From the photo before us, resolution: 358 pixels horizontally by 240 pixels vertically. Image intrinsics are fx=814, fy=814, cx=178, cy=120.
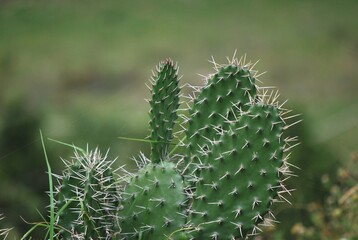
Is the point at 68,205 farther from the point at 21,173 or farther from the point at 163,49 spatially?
the point at 163,49

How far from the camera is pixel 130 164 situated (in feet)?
23.3

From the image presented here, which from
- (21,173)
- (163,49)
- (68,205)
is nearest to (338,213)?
(68,205)

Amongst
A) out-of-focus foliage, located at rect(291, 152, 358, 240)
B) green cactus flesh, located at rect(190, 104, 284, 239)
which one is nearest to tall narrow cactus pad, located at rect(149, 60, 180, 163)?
green cactus flesh, located at rect(190, 104, 284, 239)

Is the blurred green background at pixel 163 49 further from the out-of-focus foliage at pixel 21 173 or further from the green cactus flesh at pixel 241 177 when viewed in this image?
the green cactus flesh at pixel 241 177

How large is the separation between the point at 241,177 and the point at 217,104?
1.04ft

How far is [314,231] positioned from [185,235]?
217 cm

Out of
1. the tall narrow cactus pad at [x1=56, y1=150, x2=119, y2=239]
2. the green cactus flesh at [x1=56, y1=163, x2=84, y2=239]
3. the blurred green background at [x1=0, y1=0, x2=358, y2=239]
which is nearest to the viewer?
the tall narrow cactus pad at [x1=56, y1=150, x2=119, y2=239]

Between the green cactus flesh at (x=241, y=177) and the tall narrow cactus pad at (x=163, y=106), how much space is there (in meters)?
0.28

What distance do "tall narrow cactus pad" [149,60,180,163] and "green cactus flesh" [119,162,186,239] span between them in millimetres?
152

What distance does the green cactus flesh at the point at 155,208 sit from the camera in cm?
259

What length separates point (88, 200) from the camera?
8.06 feet

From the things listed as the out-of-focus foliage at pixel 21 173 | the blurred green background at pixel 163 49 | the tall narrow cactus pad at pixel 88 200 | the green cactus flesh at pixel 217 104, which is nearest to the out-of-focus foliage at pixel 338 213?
the green cactus flesh at pixel 217 104

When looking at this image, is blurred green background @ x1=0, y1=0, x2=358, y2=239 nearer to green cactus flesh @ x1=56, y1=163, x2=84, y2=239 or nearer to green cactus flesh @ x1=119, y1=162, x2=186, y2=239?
green cactus flesh @ x1=119, y1=162, x2=186, y2=239

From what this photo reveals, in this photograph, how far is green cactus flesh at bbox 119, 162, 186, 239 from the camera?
2.59 m
